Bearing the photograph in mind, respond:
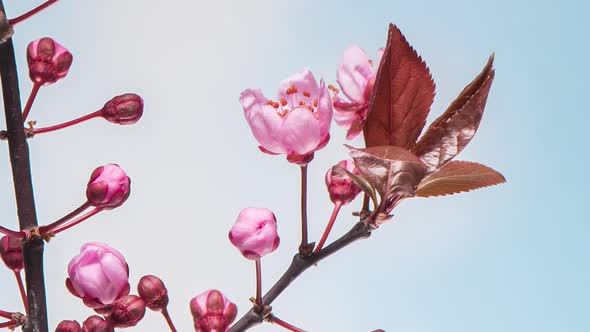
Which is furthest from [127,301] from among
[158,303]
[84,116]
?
[84,116]

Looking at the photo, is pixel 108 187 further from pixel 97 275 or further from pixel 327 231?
pixel 327 231

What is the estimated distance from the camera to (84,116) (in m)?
1.36

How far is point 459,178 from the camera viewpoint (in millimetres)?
1196

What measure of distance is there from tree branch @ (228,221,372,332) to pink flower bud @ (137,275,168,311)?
167 mm

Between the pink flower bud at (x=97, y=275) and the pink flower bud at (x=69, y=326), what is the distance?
0.12 ft

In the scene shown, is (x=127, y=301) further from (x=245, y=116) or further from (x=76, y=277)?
(x=245, y=116)

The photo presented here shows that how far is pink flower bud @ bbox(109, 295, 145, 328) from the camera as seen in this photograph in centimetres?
127

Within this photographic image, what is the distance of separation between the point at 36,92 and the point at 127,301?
1.39 ft

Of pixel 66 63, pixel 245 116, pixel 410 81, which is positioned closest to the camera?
pixel 410 81

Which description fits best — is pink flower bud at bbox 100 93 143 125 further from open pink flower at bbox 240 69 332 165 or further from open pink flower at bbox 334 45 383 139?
open pink flower at bbox 334 45 383 139

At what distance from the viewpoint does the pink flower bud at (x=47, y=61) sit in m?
1.39

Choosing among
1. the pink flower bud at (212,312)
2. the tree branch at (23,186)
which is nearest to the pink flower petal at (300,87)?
the pink flower bud at (212,312)

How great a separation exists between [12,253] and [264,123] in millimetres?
564

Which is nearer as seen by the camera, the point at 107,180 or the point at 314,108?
the point at 107,180
